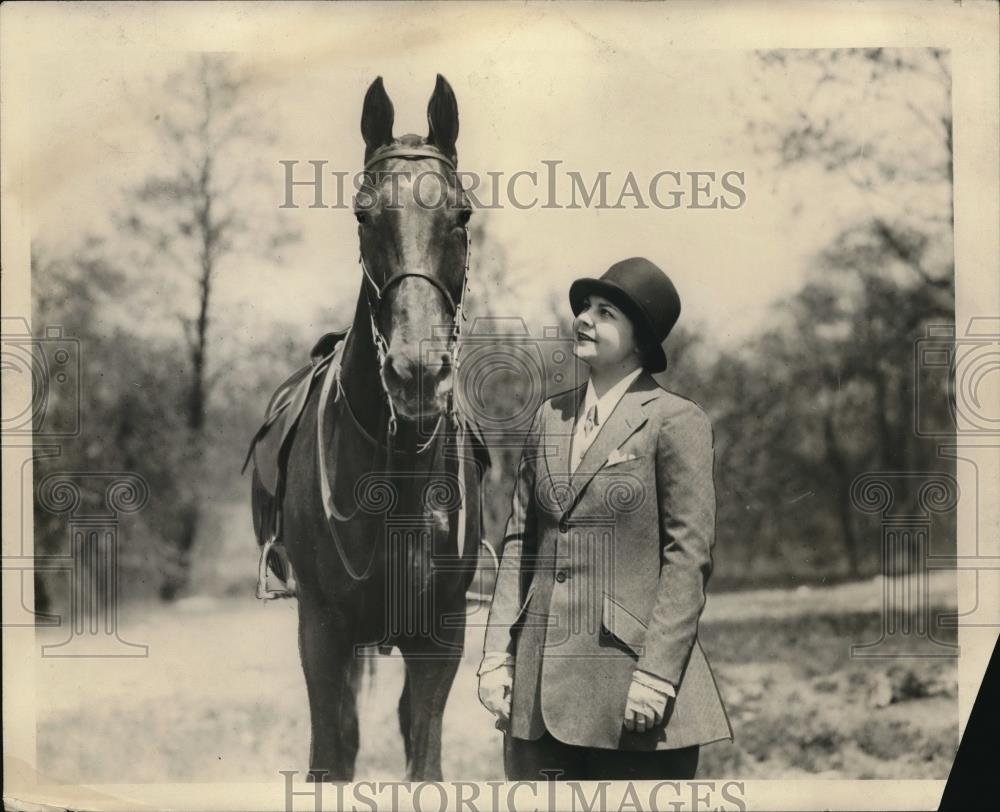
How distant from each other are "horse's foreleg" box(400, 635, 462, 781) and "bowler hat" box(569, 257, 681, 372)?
1365mm

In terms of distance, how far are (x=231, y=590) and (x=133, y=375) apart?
939 mm

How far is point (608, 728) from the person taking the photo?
5.42 m

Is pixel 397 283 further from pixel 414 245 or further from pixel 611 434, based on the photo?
pixel 611 434

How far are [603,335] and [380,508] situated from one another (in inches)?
43.1

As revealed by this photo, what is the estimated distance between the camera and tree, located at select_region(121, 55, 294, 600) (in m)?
5.71

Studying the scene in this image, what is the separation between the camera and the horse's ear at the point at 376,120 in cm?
564

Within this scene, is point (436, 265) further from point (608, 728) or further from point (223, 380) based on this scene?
point (608, 728)

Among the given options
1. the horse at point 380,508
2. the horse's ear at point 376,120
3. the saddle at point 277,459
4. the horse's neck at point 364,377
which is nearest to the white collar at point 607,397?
the horse at point 380,508

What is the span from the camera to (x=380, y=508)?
561 centimetres

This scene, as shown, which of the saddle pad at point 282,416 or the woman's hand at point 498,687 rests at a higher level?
the saddle pad at point 282,416

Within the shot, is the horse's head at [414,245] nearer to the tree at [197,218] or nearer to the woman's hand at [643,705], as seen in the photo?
the tree at [197,218]

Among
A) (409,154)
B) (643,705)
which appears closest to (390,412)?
(409,154)

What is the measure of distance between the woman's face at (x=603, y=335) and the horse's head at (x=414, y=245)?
507 millimetres

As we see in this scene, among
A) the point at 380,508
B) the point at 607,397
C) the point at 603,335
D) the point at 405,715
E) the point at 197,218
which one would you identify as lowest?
the point at 405,715
